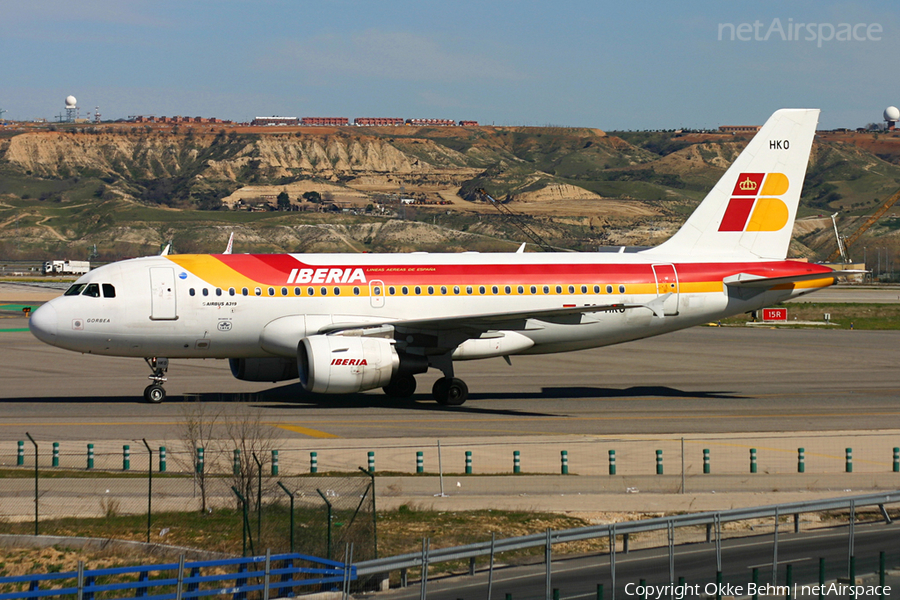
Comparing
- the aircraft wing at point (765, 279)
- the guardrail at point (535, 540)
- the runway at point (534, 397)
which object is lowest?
the guardrail at point (535, 540)

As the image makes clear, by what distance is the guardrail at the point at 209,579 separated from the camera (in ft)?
48.6

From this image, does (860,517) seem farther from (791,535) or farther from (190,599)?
(190,599)

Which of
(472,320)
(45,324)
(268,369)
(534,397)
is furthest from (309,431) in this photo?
(534,397)

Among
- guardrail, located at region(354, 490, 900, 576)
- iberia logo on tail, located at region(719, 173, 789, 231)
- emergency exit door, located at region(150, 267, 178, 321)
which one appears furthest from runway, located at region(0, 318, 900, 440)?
guardrail, located at region(354, 490, 900, 576)

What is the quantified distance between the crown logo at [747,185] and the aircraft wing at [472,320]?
29.2 feet

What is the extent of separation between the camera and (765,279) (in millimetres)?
40125

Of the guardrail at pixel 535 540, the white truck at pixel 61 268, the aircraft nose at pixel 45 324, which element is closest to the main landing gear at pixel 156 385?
the aircraft nose at pixel 45 324

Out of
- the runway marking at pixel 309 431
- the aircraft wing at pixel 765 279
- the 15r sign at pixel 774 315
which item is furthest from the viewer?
the 15r sign at pixel 774 315

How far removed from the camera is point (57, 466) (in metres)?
25.9

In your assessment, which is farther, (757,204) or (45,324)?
(757,204)

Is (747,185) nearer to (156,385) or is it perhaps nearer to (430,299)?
(430,299)

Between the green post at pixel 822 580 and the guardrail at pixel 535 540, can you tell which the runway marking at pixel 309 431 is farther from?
the green post at pixel 822 580

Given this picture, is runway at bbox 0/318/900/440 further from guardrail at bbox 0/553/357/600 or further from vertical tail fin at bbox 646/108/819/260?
guardrail at bbox 0/553/357/600

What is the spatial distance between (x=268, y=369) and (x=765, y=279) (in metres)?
19.3
